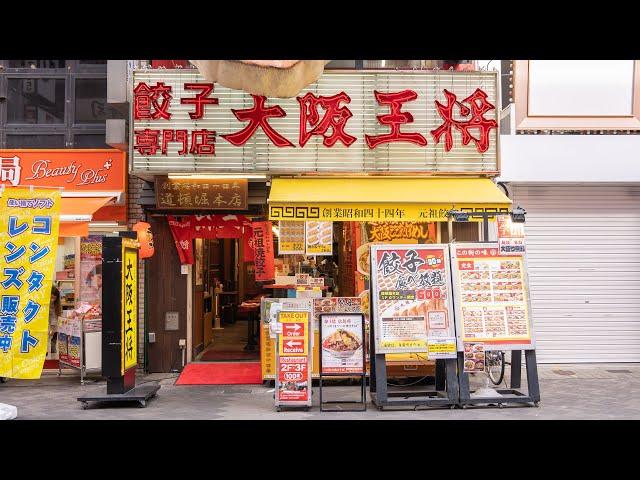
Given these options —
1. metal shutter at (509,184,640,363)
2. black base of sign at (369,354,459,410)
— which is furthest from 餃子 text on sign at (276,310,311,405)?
metal shutter at (509,184,640,363)

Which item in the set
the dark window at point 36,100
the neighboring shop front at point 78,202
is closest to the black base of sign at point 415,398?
the neighboring shop front at point 78,202

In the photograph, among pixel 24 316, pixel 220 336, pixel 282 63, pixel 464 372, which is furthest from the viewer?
pixel 220 336

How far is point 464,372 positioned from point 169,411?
14.7 ft

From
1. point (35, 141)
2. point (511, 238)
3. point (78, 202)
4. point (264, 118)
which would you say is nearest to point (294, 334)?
point (511, 238)

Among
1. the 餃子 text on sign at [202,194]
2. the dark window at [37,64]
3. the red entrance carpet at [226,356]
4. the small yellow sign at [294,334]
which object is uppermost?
the dark window at [37,64]

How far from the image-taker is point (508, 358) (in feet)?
41.5

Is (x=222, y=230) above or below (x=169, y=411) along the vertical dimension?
above

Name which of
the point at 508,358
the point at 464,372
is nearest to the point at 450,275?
the point at 464,372

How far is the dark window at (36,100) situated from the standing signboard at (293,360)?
673 cm

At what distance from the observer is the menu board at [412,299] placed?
9484 mm

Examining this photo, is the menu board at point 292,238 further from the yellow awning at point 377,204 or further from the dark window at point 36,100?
the dark window at point 36,100

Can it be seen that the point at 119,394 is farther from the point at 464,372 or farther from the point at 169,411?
the point at 464,372

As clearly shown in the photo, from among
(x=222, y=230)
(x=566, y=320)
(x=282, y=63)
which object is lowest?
(x=566, y=320)

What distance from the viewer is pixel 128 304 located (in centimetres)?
1005
